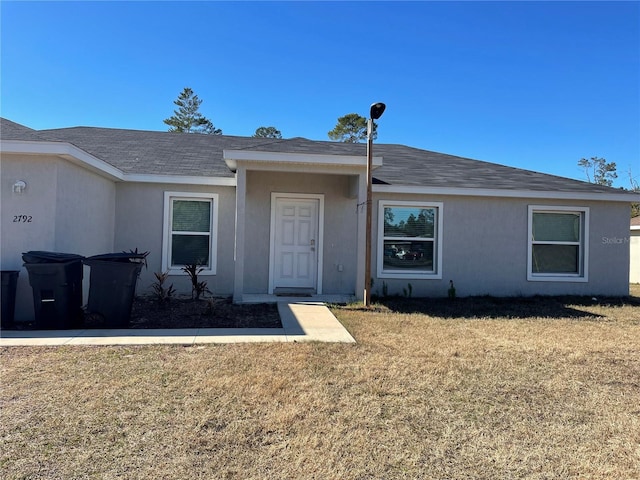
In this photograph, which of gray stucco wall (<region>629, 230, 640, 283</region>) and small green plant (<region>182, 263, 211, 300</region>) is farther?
gray stucco wall (<region>629, 230, 640, 283</region>)

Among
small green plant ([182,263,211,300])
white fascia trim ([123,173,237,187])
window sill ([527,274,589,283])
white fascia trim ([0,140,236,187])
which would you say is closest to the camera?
white fascia trim ([0,140,236,187])

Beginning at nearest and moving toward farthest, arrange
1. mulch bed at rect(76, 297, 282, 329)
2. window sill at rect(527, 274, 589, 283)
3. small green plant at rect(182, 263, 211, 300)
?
mulch bed at rect(76, 297, 282, 329), small green plant at rect(182, 263, 211, 300), window sill at rect(527, 274, 589, 283)

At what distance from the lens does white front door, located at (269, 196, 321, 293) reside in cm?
949

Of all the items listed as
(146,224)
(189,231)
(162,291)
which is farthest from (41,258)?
(189,231)

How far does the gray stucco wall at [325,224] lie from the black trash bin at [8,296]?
4327 millimetres

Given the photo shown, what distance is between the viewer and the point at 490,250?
32.8 feet

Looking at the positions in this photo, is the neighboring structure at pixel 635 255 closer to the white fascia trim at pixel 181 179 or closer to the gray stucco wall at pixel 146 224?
the white fascia trim at pixel 181 179

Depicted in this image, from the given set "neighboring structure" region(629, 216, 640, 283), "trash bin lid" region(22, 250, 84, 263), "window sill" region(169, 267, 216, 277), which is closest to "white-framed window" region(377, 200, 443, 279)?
"window sill" region(169, 267, 216, 277)

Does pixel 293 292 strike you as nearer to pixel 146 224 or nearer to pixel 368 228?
pixel 368 228

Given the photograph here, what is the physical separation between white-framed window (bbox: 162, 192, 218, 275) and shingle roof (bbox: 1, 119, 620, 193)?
2.09 feet

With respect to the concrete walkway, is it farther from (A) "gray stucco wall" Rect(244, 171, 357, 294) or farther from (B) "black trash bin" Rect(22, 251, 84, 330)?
(A) "gray stucco wall" Rect(244, 171, 357, 294)

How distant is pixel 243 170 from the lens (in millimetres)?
8164

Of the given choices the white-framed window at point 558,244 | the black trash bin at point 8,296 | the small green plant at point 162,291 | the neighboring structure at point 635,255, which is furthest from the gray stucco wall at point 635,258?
the black trash bin at point 8,296

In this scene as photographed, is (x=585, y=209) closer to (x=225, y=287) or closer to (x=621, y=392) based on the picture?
(x=621, y=392)
